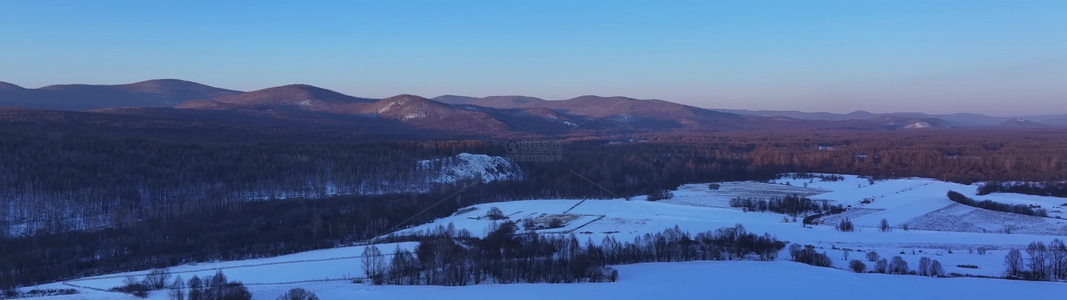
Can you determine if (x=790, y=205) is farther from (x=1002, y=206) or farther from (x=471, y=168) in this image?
(x=471, y=168)

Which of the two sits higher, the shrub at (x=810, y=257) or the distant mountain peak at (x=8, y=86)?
the distant mountain peak at (x=8, y=86)

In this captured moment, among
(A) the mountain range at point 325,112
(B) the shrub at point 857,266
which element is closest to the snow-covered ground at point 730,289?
(B) the shrub at point 857,266

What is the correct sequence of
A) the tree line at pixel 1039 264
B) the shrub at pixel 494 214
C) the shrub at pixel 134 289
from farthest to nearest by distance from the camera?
the shrub at pixel 494 214 < the tree line at pixel 1039 264 < the shrub at pixel 134 289

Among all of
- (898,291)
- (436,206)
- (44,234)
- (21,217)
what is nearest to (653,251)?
(898,291)

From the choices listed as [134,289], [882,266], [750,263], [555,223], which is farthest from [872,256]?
[134,289]

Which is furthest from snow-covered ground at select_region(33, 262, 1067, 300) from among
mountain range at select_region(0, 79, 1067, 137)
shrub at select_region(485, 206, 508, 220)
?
mountain range at select_region(0, 79, 1067, 137)

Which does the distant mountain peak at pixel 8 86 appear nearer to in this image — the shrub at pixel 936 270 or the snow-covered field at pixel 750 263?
the snow-covered field at pixel 750 263
